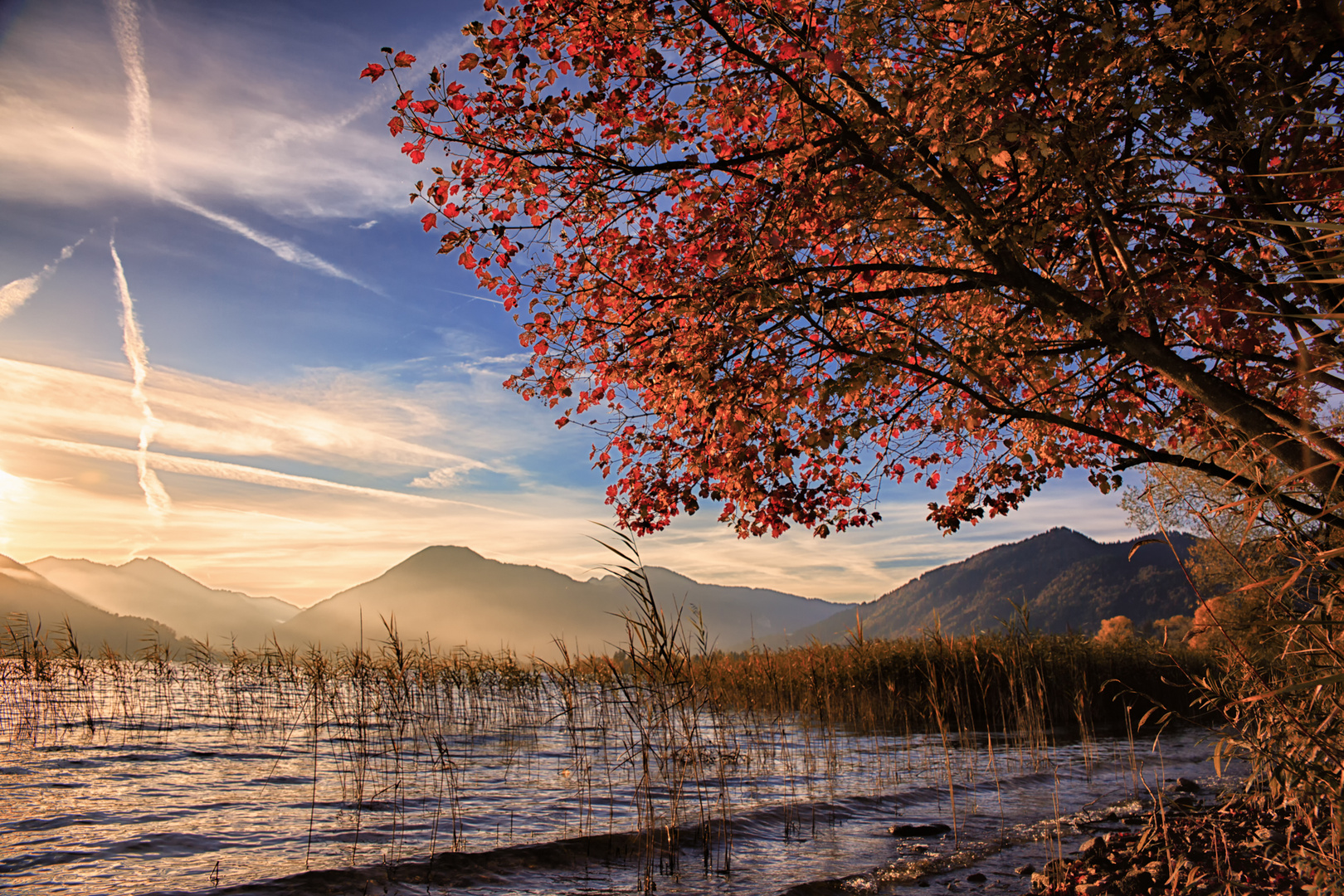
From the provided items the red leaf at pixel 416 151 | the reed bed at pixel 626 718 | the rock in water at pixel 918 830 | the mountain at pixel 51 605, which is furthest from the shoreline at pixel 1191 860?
the mountain at pixel 51 605

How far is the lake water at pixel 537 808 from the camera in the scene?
6.37 m

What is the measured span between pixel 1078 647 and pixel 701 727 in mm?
11799

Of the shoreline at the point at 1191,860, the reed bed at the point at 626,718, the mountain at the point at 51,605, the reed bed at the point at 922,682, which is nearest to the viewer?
the shoreline at the point at 1191,860

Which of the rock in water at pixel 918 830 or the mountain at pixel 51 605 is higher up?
the mountain at pixel 51 605

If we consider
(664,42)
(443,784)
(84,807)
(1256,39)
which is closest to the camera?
(1256,39)

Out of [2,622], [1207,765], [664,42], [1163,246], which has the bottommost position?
[1207,765]

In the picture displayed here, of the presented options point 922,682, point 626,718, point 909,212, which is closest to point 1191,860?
point 909,212

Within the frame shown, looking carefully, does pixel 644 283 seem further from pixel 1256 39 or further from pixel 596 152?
pixel 1256 39

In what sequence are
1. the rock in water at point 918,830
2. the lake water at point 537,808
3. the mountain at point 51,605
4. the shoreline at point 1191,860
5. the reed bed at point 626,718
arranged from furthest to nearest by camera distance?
the mountain at point 51,605, the rock in water at point 918,830, the reed bed at point 626,718, the lake water at point 537,808, the shoreline at point 1191,860

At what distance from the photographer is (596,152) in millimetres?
7957

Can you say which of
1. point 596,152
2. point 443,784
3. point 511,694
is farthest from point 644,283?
point 511,694

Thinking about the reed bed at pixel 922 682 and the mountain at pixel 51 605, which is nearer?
the reed bed at pixel 922 682

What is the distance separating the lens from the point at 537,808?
8781 mm

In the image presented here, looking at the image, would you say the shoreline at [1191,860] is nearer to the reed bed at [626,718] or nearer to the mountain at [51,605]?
the reed bed at [626,718]
